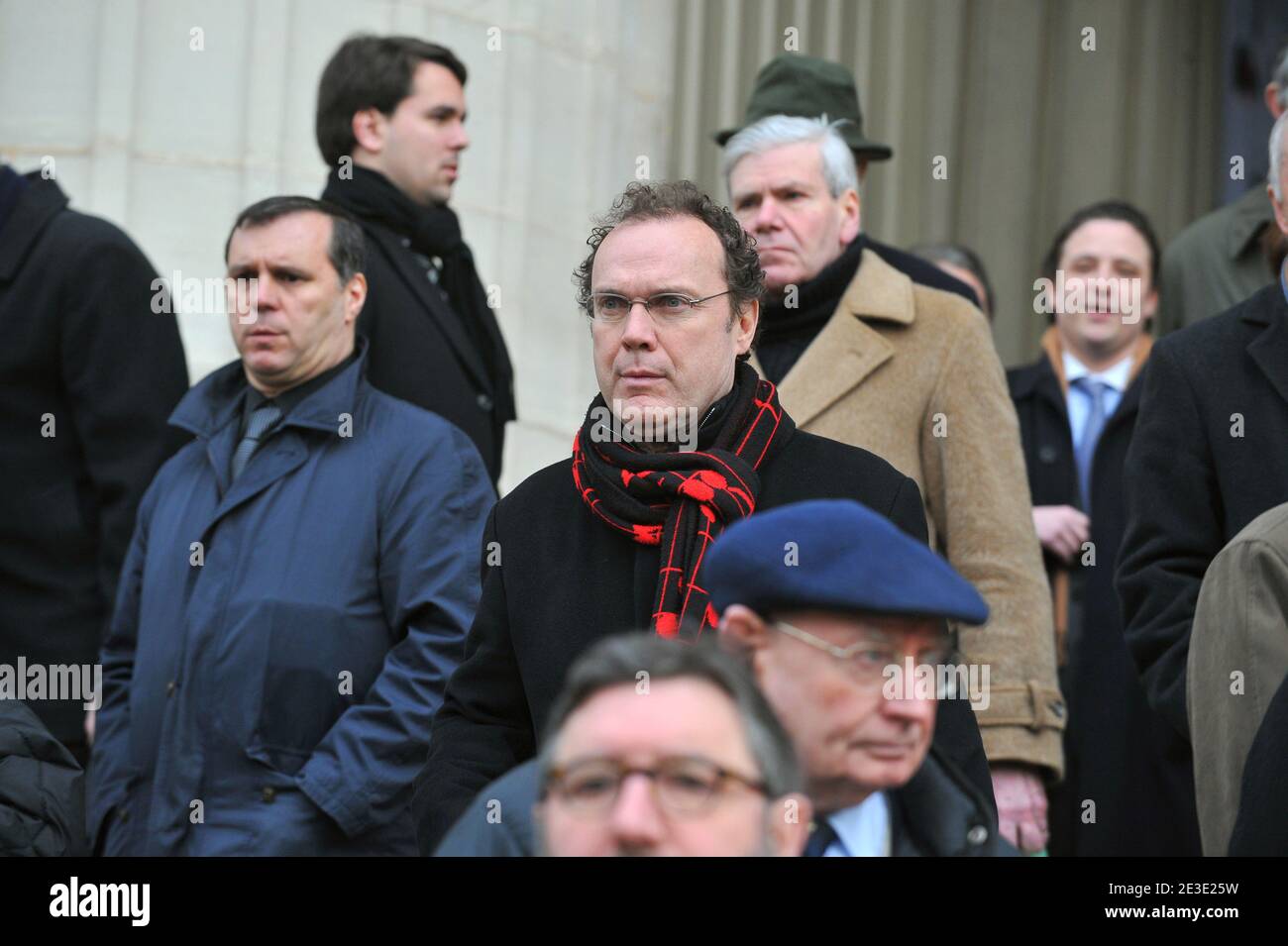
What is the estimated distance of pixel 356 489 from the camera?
5395 millimetres

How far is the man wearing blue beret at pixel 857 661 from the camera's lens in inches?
120

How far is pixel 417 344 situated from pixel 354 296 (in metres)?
0.39

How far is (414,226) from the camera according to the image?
6328 millimetres

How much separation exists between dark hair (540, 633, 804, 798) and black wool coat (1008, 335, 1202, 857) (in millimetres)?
3193

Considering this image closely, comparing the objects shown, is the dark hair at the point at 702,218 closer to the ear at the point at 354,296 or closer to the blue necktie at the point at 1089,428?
the ear at the point at 354,296

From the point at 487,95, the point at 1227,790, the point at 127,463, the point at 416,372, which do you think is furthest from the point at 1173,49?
the point at 1227,790

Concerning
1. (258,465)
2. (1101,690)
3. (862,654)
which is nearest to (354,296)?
(258,465)

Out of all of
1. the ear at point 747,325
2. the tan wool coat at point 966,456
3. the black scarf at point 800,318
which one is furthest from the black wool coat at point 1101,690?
the ear at point 747,325

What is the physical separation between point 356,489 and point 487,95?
3.39 metres

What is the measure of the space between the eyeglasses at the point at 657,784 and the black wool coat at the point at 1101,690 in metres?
3.33

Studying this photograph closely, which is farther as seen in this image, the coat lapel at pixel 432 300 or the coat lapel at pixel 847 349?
the coat lapel at pixel 432 300

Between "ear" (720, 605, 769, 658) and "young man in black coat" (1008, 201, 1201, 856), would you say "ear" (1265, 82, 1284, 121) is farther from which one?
"ear" (720, 605, 769, 658)

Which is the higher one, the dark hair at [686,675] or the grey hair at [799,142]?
the grey hair at [799,142]
